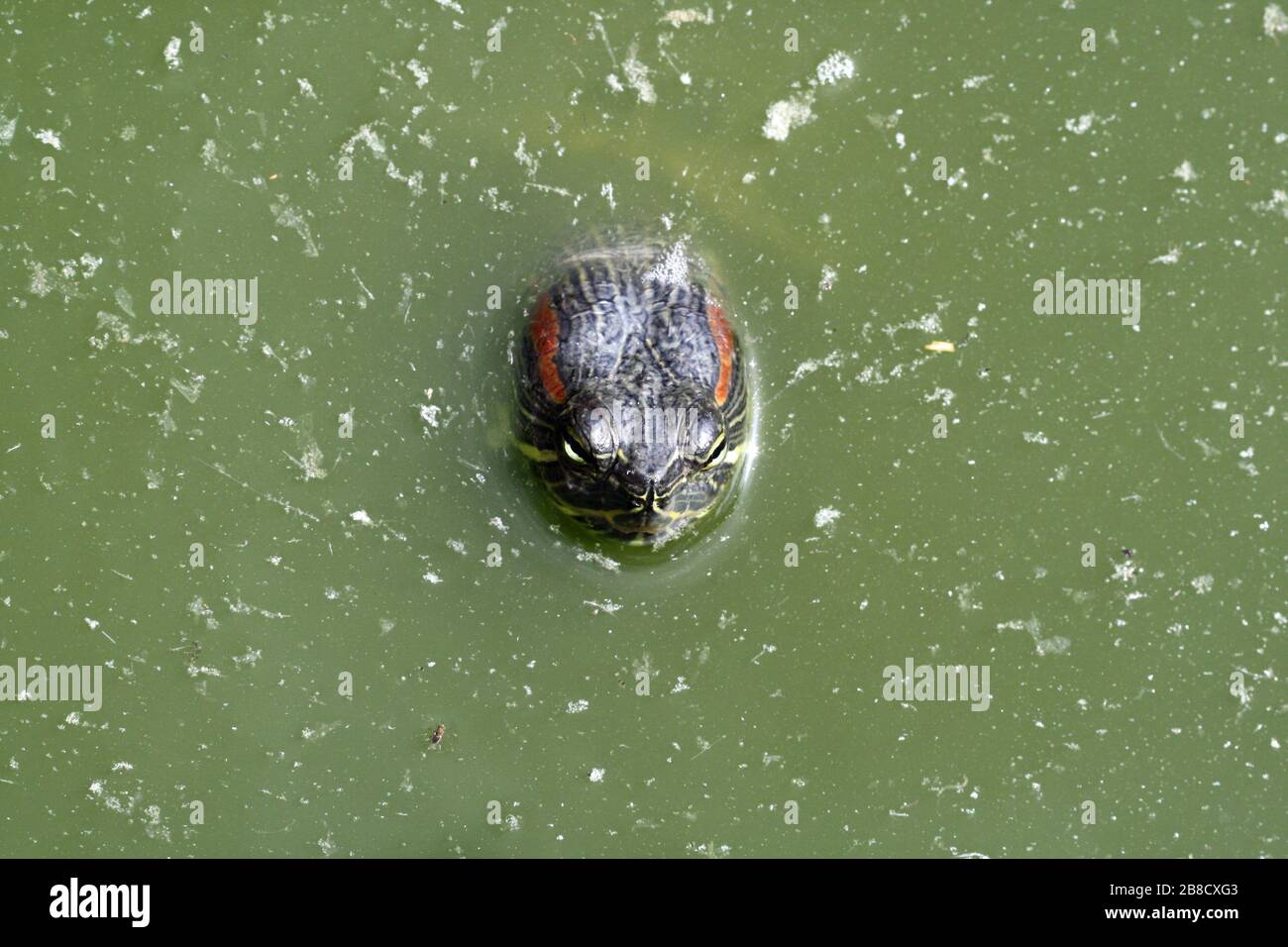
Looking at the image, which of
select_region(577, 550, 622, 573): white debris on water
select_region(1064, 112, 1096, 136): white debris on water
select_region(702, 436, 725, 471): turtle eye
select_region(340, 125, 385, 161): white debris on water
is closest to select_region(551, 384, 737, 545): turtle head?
select_region(702, 436, 725, 471): turtle eye

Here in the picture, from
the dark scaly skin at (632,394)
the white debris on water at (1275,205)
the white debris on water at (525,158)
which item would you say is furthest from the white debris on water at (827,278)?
the white debris on water at (1275,205)

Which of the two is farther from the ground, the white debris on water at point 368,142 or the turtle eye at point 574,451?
the white debris on water at point 368,142

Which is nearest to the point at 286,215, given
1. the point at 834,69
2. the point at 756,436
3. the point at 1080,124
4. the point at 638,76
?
the point at 638,76

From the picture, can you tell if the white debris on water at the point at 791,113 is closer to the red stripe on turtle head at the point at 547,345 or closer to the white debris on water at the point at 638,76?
the white debris on water at the point at 638,76

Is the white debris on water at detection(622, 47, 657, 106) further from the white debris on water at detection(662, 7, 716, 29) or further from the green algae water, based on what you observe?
the white debris on water at detection(662, 7, 716, 29)

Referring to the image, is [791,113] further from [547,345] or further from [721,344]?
[547,345]

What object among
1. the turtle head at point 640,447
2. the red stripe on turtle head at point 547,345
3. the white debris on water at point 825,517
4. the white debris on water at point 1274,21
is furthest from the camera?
the white debris on water at point 825,517
